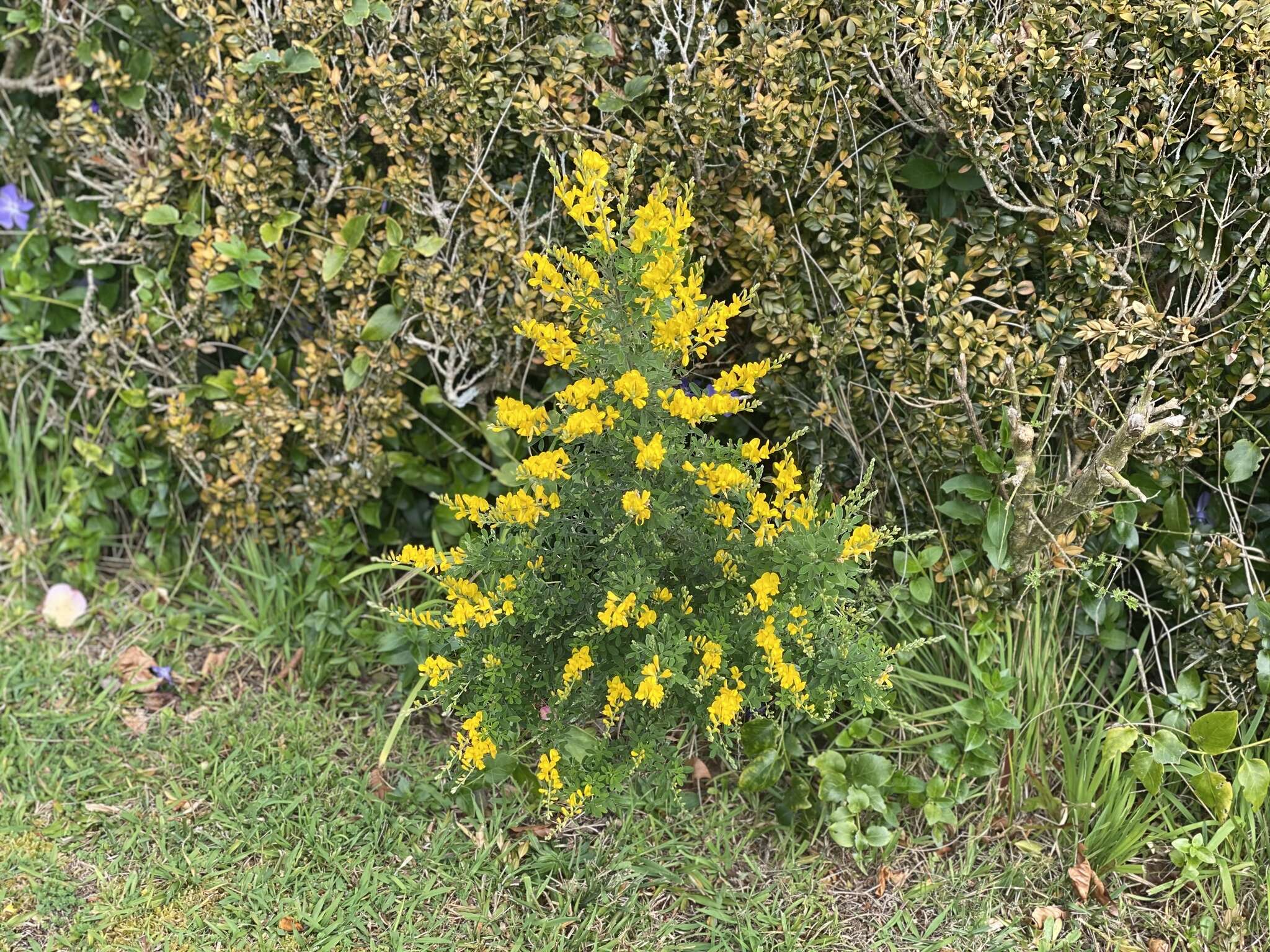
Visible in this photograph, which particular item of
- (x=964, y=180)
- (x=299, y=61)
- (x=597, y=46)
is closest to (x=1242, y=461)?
(x=964, y=180)

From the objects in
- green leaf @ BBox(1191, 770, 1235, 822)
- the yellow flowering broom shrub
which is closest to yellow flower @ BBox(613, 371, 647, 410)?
the yellow flowering broom shrub

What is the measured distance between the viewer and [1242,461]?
85.5 inches

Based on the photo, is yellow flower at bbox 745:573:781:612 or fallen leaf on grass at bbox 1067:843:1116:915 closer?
yellow flower at bbox 745:573:781:612

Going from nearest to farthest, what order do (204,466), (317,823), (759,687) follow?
(759,687), (317,823), (204,466)

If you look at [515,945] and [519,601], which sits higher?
[519,601]

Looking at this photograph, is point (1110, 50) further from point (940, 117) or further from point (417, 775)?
point (417, 775)

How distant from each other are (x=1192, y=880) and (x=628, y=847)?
1.12 metres

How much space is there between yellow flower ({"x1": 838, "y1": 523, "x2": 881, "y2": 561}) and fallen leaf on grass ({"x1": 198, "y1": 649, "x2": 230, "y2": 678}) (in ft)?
5.48

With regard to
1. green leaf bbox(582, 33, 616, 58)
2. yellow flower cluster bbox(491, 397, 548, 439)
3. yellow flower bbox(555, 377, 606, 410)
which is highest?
green leaf bbox(582, 33, 616, 58)

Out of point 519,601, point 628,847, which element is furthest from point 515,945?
point 519,601

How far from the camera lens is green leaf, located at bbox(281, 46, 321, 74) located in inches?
91.7

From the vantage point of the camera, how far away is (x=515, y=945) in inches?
80.4

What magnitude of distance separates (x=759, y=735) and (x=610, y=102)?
1361mm

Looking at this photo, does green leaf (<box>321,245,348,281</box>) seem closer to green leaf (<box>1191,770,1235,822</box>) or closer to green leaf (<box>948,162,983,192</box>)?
green leaf (<box>948,162,983,192</box>)
